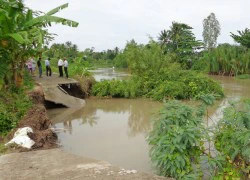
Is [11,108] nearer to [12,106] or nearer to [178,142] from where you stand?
[12,106]

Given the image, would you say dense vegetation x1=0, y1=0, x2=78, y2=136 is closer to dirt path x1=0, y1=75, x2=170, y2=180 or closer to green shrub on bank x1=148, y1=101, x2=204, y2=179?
dirt path x1=0, y1=75, x2=170, y2=180

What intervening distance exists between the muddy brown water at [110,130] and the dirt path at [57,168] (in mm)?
1222

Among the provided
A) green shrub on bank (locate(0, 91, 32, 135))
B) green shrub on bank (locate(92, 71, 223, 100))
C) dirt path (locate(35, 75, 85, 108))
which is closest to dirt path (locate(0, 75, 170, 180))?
green shrub on bank (locate(0, 91, 32, 135))

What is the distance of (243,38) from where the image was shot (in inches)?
1316

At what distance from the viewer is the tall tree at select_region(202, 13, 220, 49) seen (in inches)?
1838

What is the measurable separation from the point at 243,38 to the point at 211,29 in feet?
45.8

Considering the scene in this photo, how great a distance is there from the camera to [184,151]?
187 inches

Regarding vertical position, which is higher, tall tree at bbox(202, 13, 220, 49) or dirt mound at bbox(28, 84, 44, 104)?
tall tree at bbox(202, 13, 220, 49)

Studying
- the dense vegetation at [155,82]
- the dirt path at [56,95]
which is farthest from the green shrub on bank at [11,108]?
the dense vegetation at [155,82]

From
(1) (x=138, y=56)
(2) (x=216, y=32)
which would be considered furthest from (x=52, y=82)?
(2) (x=216, y=32)

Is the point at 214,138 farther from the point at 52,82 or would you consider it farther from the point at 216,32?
the point at 216,32

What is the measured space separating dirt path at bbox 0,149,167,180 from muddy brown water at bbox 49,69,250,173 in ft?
4.01

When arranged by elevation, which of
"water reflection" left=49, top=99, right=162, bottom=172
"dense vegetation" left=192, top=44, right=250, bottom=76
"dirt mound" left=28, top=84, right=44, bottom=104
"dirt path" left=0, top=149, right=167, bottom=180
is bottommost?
"water reflection" left=49, top=99, right=162, bottom=172

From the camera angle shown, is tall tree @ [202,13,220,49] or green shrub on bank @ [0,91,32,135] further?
tall tree @ [202,13,220,49]
